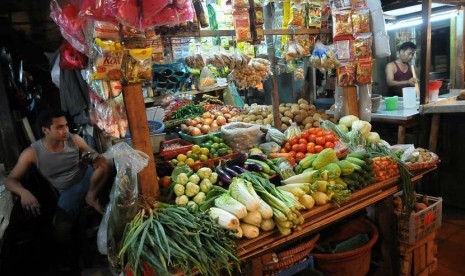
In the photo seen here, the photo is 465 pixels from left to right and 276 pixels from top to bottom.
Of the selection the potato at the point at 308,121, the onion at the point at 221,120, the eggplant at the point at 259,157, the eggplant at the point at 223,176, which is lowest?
the eggplant at the point at 223,176

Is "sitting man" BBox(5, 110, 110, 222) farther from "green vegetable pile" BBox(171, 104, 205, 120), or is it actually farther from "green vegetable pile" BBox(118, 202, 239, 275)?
"green vegetable pile" BBox(118, 202, 239, 275)

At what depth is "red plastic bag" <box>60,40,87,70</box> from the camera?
2.58 m

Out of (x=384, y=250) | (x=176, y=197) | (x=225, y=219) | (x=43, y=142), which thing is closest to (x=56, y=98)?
(x=43, y=142)

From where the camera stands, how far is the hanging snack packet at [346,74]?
141 inches

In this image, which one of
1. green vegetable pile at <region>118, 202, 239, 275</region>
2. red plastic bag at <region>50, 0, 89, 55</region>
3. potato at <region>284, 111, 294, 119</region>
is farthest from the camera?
potato at <region>284, 111, 294, 119</region>

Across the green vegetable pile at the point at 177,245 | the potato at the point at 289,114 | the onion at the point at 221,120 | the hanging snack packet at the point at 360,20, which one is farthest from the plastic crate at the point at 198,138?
the hanging snack packet at the point at 360,20

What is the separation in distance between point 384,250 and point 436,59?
8.31 metres

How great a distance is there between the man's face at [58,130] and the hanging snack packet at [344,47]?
316 centimetres

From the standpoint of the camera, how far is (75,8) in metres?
2.37

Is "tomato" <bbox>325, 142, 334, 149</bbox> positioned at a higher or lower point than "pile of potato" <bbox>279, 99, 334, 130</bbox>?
lower

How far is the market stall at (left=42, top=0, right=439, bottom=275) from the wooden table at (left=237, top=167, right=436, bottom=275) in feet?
0.04

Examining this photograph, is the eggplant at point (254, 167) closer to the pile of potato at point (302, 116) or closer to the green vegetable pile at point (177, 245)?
the green vegetable pile at point (177, 245)

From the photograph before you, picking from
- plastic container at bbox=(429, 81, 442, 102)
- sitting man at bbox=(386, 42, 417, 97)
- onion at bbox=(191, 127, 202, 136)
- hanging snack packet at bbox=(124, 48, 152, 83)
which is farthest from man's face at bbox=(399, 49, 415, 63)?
hanging snack packet at bbox=(124, 48, 152, 83)

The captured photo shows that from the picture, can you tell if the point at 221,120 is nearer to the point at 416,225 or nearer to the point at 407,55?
the point at 416,225
